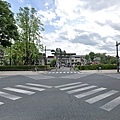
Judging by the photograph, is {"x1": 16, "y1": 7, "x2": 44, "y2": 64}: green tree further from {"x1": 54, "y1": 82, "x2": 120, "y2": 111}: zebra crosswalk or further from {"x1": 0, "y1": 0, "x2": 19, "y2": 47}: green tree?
{"x1": 54, "y1": 82, "x2": 120, "y2": 111}: zebra crosswalk

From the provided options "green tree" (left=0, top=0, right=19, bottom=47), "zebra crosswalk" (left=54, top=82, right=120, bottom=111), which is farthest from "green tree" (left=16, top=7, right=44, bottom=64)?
"zebra crosswalk" (left=54, top=82, right=120, bottom=111)

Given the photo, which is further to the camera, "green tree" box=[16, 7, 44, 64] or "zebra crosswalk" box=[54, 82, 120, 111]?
"green tree" box=[16, 7, 44, 64]

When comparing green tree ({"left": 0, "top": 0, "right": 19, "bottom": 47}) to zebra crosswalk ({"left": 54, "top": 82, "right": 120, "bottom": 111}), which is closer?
zebra crosswalk ({"left": 54, "top": 82, "right": 120, "bottom": 111})

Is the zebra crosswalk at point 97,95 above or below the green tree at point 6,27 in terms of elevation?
below

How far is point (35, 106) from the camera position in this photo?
7375 millimetres

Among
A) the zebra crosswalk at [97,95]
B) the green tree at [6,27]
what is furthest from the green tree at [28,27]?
the zebra crosswalk at [97,95]

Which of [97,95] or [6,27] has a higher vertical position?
[6,27]

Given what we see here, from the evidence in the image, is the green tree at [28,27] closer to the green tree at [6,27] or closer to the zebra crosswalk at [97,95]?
the green tree at [6,27]

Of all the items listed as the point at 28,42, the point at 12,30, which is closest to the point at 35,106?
the point at 12,30

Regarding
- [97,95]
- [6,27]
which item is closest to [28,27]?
[6,27]

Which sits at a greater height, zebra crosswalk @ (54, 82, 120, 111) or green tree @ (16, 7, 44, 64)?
green tree @ (16, 7, 44, 64)

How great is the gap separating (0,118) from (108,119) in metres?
2.93

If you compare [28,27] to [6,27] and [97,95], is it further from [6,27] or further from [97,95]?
[97,95]

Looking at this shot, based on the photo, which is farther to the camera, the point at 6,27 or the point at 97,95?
the point at 6,27
